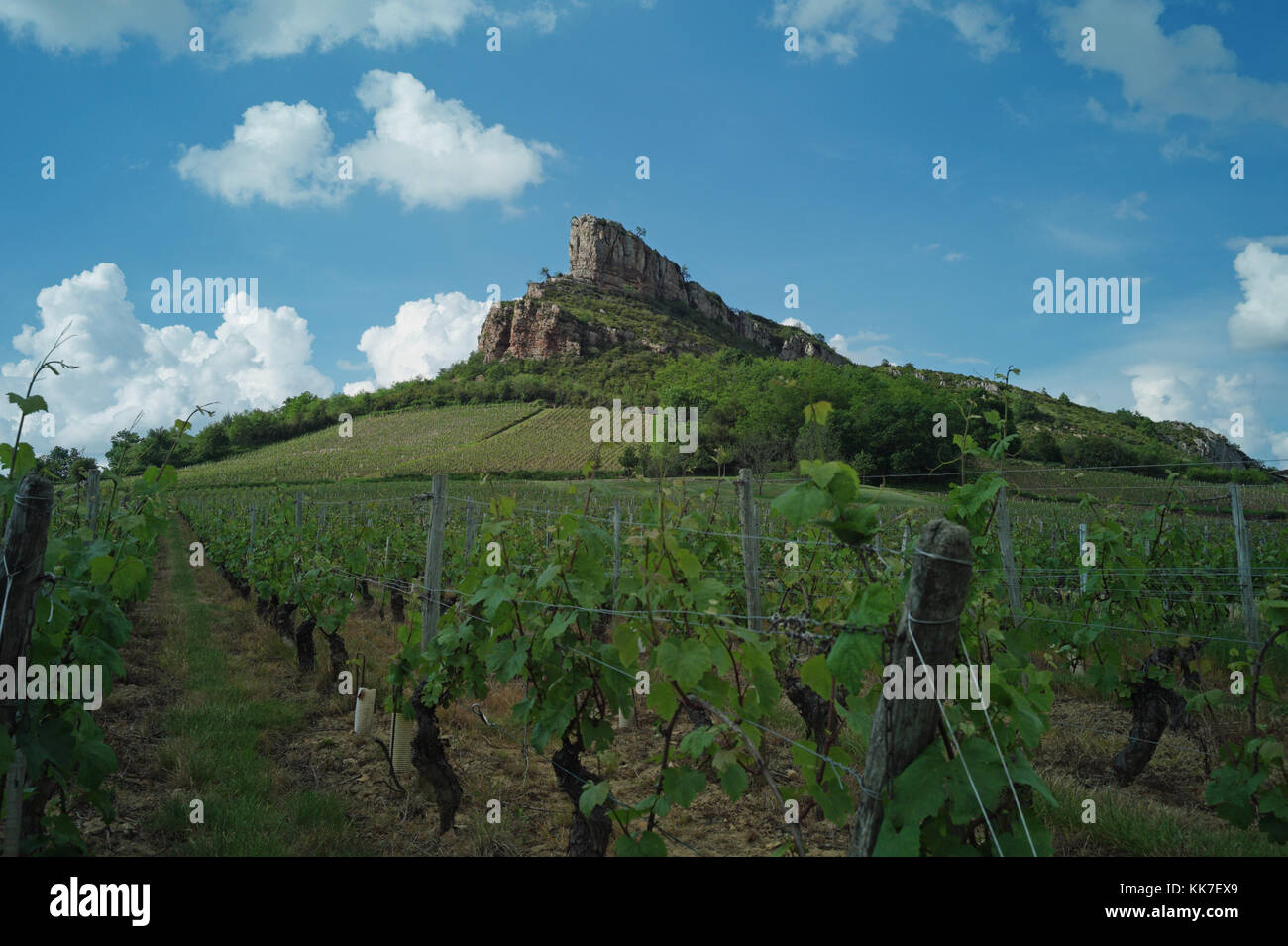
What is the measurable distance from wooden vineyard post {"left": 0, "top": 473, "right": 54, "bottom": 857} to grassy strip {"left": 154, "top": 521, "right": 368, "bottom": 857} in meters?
1.18

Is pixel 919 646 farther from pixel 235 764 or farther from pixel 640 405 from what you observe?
pixel 235 764

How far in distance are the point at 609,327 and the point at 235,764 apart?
328 feet

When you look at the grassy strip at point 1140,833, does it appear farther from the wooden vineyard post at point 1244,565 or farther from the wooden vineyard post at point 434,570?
the wooden vineyard post at point 434,570

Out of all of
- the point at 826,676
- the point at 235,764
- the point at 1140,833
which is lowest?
the point at 1140,833

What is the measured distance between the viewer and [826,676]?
2037 millimetres

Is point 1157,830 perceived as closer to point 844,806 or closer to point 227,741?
point 844,806

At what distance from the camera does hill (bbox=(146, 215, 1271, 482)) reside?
5.43 meters

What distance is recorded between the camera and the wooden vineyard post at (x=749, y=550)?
14.6 feet

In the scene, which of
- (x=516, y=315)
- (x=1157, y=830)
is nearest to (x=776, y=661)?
(x=1157, y=830)

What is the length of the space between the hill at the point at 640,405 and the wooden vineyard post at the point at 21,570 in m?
1.53

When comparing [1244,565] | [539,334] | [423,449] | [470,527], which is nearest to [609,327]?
[539,334]

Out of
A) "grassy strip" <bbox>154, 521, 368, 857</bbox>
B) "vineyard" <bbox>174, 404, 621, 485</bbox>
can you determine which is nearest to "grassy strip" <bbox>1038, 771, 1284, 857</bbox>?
"grassy strip" <bbox>154, 521, 368, 857</bbox>
